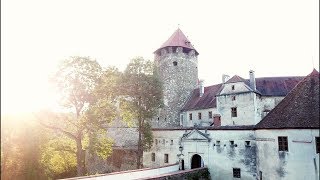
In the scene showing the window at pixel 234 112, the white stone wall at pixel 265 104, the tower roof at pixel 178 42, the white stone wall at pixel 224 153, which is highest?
the tower roof at pixel 178 42

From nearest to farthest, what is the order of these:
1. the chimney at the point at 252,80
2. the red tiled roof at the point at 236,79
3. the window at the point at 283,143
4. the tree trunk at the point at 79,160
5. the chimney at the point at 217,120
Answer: the window at the point at 283,143, the tree trunk at the point at 79,160, the red tiled roof at the point at 236,79, the chimney at the point at 217,120, the chimney at the point at 252,80

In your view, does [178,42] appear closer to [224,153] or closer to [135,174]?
[224,153]

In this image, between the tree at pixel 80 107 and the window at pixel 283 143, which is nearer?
the window at pixel 283 143

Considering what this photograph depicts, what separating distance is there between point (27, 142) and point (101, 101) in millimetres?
19865

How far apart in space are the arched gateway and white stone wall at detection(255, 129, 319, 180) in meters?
6.17

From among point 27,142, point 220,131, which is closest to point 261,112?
point 220,131

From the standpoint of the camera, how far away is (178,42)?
38219mm

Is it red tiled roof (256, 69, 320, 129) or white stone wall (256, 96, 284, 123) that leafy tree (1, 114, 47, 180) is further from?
white stone wall (256, 96, 284, 123)

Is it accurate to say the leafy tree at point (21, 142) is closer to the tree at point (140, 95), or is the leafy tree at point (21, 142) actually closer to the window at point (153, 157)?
the tree at point (140, 95)

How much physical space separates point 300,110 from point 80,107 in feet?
57.5

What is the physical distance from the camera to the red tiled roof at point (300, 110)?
1731cm

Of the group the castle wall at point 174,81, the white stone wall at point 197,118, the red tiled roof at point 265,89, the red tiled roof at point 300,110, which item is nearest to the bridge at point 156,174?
the red tiled roof at point 300,110

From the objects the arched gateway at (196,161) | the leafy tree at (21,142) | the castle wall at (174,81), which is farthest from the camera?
the castle wall at (174,81)

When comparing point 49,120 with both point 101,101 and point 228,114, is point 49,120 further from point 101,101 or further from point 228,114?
point 228,114
